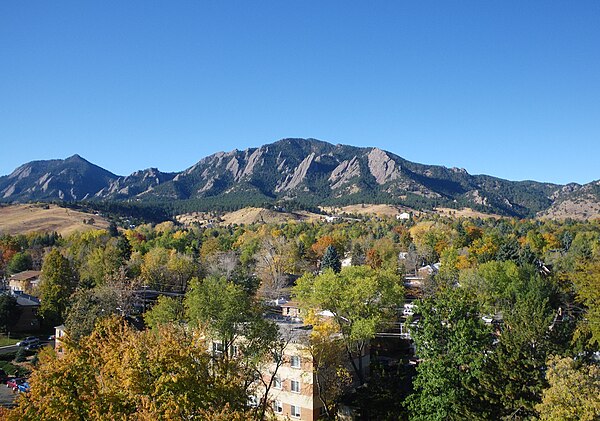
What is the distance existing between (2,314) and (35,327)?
198 inches

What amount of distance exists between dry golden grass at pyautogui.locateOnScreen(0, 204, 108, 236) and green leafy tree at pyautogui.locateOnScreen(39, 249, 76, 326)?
90.9 metres

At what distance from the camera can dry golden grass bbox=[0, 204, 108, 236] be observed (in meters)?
149

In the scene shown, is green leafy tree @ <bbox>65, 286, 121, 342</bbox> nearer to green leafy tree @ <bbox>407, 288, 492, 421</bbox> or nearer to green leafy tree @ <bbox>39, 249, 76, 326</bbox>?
green leafy tree @ <bbox>39, 249, 76, 326</bbox>

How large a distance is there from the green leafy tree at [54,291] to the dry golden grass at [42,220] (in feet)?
298

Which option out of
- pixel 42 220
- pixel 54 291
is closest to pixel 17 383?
pixel 54 291

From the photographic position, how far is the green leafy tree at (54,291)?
176 feet

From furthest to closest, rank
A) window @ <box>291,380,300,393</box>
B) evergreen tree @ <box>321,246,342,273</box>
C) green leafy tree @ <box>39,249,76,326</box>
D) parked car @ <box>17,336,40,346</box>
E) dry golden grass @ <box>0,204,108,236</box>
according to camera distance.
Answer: dry golden grass @ <box>0,204,108,236</box> < evergreen tree @ <box>321,246,342,273</box> < green leafy tree @ <box>39,249,76,326</box> < parked car @ <box>17,336,40,346</box> < window @ <box>291,380,300,393</box>

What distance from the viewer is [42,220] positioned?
160 metres

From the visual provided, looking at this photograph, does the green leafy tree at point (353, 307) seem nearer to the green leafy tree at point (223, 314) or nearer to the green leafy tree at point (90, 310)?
the green leafy tree at point (223, 314)

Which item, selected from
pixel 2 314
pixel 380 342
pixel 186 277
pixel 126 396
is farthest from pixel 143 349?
pixel 186 277

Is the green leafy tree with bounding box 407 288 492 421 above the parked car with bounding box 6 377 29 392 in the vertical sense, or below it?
above

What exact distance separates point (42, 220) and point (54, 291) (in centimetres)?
12121

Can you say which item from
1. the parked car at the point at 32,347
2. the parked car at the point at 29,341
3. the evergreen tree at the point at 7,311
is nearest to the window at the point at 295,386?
the parked car at the point at 32,347

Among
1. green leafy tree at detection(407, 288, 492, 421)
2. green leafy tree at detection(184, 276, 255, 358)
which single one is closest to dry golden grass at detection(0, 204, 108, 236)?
green leafy tree at detection(184, 276, 255, 358)
